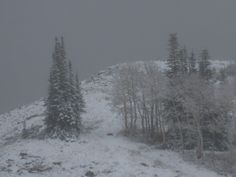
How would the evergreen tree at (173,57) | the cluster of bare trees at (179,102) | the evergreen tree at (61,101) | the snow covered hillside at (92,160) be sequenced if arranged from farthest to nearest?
the evergreen tree at (173,57)
the evergreen tree at (61,101)
the cluster of bare trees at (179,102)
the snow covered hillside at (92,160)

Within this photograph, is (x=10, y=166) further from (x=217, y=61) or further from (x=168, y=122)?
(x=217, y=61)

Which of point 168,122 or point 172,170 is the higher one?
point 168,122

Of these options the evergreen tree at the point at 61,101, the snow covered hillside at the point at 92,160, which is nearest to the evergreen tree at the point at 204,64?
the snow covered hillside at the point at 92,160

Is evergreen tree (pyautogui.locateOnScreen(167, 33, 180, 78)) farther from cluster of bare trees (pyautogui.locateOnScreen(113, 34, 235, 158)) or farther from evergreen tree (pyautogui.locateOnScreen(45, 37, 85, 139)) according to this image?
evergreen tree (pyautogui.locateOnScreen(45, 37, 85, 139))

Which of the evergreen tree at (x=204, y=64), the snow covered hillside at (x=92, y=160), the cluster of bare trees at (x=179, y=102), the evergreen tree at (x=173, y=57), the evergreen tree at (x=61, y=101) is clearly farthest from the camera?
the evergreen tree at (x=204, y=64)

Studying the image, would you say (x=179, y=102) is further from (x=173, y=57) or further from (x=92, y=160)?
(x=92, y=160)

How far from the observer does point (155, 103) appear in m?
41.8

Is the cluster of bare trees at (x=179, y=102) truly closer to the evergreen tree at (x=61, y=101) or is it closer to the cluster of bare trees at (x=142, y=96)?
the cluster of bare trees at (x=142, y=96)

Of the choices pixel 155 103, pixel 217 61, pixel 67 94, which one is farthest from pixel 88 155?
pixel 217 61

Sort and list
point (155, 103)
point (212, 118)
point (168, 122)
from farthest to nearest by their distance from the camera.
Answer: point (155, 103) < point (168, 122) < point (212, 118)

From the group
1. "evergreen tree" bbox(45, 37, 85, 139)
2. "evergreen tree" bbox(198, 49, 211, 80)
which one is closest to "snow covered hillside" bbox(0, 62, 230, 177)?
"evergreen tree" bbox(45, 37, 85, 139)

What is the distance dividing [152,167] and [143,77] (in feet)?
62.5

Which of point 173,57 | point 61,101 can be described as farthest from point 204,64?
point 61,101

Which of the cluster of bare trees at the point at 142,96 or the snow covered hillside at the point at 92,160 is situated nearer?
the snow covered hillside at the point at 92,160
